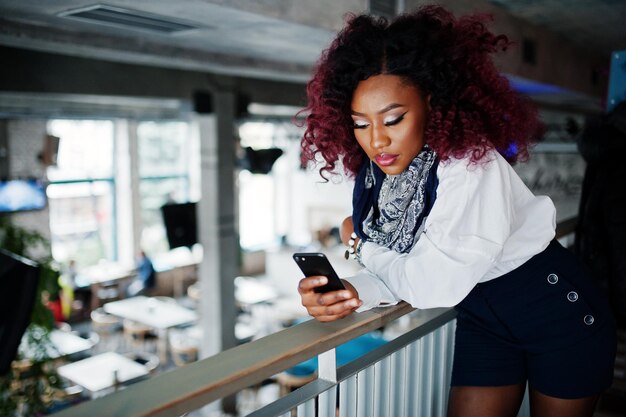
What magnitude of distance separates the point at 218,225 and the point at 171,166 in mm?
5233

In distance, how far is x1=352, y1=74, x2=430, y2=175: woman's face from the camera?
1139mm

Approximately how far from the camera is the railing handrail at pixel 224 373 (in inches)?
30.3

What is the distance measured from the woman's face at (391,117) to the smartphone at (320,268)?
244 millimetres

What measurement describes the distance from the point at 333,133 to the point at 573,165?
273 inches

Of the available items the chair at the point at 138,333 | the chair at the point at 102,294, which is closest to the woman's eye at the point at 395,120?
the chair at the point at 138,333

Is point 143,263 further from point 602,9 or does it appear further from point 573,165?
point 602,9

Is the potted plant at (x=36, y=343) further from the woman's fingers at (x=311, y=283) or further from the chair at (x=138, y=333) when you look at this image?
the woman's fingers at (x=311, y=283)

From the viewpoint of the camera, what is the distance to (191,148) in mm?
11859

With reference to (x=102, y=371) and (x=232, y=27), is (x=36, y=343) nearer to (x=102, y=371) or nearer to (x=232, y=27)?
(x=102, y=371)

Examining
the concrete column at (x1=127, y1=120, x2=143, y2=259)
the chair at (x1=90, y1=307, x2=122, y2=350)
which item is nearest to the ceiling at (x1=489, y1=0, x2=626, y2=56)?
the chair at (x1=90, y1=307, x2=122, y2=350)

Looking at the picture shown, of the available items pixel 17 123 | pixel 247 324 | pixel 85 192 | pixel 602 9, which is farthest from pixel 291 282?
pixel 602 9

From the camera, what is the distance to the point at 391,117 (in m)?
1.14

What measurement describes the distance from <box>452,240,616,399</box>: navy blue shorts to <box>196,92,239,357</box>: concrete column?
18.5 feet

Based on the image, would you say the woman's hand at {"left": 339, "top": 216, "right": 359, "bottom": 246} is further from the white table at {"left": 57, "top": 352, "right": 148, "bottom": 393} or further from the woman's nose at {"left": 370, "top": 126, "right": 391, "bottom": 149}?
the white table at {"left": 57, "top": 352, "right": 148, "bottom": 393}
